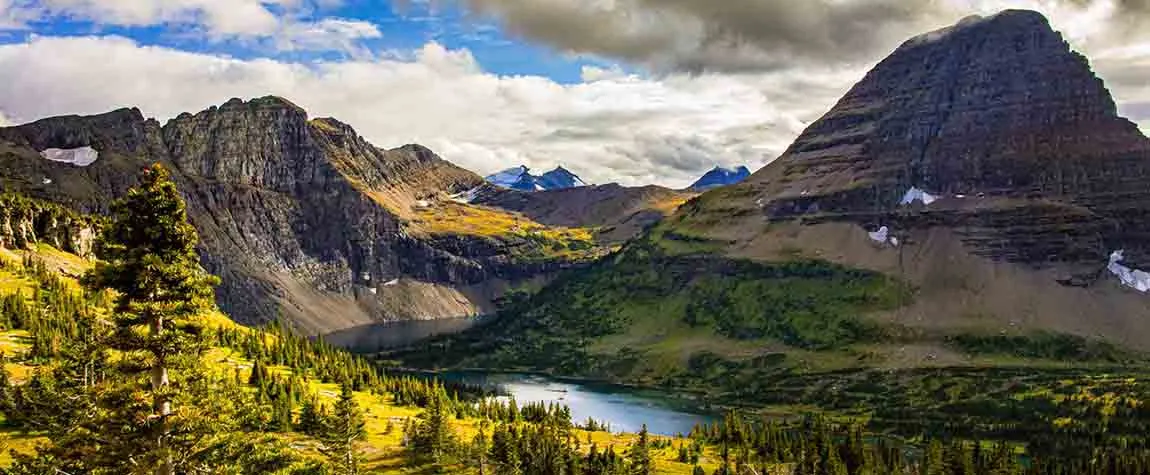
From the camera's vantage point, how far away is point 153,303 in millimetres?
28062

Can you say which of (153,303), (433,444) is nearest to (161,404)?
(153,303)

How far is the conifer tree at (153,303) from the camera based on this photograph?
28.0 metres

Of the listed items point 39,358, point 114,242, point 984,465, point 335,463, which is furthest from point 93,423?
point 984,465

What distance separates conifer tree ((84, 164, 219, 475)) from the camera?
2802 centimetres

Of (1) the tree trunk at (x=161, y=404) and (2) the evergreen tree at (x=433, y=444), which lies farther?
(2) the evergreen tree at (x=433, y=444)

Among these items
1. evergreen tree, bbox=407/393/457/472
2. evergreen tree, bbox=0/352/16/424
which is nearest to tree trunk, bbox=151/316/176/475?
evergreen tree, bbox=0/352/16/424

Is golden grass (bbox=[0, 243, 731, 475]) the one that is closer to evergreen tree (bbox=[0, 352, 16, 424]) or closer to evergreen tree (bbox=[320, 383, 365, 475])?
evergreen tree (bbox=[0, 352, 16, 424])

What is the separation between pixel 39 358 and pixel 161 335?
11083cm

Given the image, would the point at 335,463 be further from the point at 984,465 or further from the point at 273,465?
the point at 984,465

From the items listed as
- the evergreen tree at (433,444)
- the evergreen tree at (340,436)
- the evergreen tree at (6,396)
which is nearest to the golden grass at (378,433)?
the evergreen tree at (433,444)

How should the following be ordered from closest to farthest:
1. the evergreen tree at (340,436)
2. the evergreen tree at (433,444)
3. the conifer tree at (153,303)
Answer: the conifer tree at (153,303), the evergreen tree at (340,436), the evergreen tree at (433,444)

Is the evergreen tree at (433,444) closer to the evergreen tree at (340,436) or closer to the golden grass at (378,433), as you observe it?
the golden grass at (378,433)

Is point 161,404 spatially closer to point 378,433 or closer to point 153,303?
point 153,303

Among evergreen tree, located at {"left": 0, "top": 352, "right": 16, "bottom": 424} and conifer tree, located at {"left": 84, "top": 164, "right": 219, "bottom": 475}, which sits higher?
conifer tree, located at {"left": 84, "top": 164, "right": 219, "bottom": 475}
